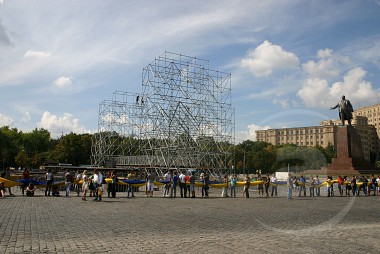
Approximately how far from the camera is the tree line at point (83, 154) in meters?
74.2

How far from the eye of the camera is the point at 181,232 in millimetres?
9305

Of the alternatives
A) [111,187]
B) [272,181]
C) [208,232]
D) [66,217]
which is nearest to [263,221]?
[208,232]

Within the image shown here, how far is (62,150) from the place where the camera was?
77.1 m

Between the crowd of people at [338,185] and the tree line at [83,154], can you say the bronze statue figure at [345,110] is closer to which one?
the crowd of people at [338,185]

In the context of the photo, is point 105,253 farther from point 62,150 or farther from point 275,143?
point 275,143

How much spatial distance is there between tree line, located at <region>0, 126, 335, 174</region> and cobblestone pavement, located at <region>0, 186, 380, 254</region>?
5936 centimetres

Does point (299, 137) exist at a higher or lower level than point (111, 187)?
higher

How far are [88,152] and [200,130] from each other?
4197 centimetres

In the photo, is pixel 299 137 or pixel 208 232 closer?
pixel 208 232

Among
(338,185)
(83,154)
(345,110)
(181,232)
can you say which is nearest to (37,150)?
(83,154)

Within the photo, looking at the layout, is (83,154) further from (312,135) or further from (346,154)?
(346,154)

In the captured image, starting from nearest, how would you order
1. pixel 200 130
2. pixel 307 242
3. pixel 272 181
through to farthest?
pixel 307 242 → pixel 272 181 → pixel 200 130

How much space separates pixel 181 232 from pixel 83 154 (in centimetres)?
7274

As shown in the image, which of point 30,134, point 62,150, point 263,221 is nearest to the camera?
point 263,221
